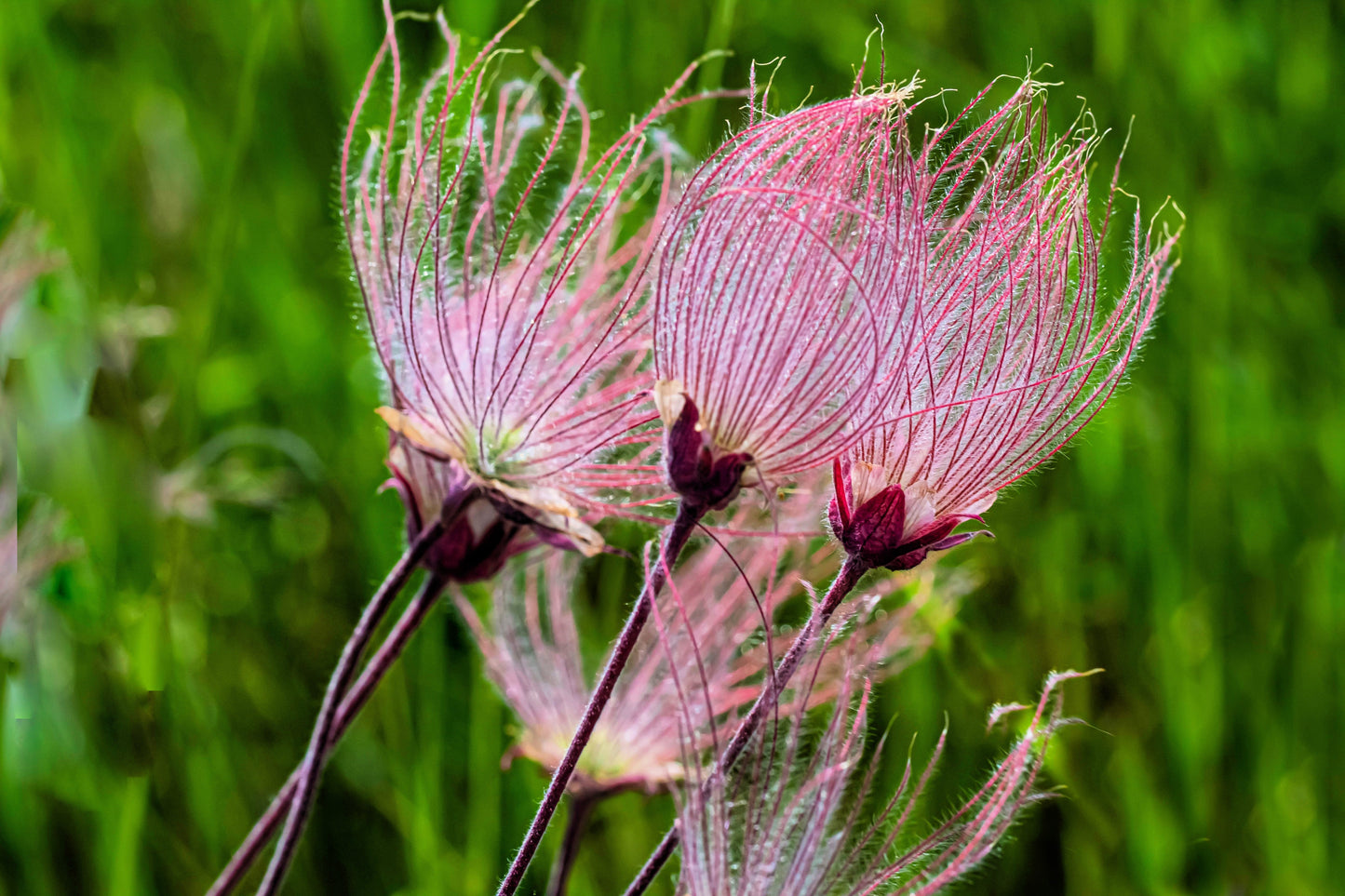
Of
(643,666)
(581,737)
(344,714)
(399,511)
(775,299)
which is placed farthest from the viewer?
(399,511)

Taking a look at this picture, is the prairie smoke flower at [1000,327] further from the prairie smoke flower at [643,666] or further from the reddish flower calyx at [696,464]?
the prairie smoke flower at [643,666]

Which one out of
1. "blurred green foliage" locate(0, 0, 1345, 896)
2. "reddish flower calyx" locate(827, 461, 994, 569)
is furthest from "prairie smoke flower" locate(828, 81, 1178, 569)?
"blurred green foliage" locate(0, 0, 1345, 896)

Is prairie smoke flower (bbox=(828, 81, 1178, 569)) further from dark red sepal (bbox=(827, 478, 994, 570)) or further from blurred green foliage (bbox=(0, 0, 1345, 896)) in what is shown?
blurred green foliage (bbox=(0, 0, 1345, 896))

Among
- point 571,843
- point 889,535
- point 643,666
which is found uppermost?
point 889,535

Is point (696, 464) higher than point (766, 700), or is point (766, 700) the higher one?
point (696, 464)

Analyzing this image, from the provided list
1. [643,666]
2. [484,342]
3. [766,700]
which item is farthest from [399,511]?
[766,700]

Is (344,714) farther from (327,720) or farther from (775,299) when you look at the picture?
(775,299)

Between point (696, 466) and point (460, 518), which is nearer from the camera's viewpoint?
point (696, 466)

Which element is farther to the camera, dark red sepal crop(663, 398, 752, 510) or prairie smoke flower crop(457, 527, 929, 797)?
prairie smoke flower crop(457, 527, 929, 797)
